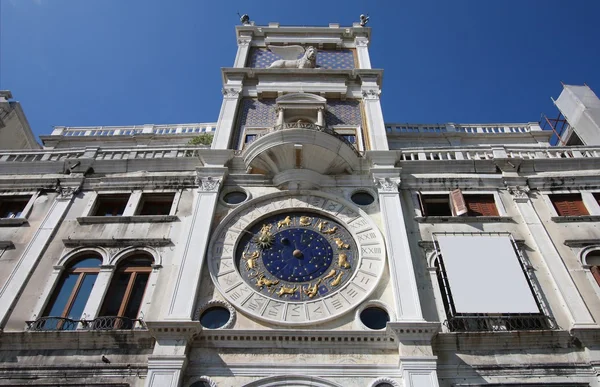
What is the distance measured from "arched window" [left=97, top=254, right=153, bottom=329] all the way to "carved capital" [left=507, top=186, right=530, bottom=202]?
38.7 ft

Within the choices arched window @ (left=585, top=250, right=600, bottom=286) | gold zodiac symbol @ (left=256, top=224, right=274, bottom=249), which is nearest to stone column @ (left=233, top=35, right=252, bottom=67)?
gold zodiac symbol @ (left=256, top=224, right=274, bottom=249)

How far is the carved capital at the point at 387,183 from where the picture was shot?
53.9ft

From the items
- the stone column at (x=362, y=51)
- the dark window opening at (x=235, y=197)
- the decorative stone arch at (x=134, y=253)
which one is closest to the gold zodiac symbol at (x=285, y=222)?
the dark window opening at (x=235, y=197)

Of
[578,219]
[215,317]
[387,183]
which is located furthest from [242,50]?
[578,219]

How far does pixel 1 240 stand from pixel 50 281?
9.18ft

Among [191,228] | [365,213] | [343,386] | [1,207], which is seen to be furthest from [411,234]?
[1,207]

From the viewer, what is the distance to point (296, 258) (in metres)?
14.6

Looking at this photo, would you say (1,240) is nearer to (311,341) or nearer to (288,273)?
(288,273)

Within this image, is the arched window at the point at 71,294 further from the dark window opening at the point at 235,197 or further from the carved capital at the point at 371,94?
the carved capital at the point at 371,94

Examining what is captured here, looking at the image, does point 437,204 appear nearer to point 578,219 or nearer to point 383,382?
point 578,219

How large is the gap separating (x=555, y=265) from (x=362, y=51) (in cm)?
1453

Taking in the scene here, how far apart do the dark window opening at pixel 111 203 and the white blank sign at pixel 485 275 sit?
1044cm

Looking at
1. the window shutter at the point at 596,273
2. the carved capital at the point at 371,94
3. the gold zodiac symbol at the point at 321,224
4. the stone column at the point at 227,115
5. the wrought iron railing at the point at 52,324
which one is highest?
the carved capital at the point at 371,94

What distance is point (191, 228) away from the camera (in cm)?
1516
